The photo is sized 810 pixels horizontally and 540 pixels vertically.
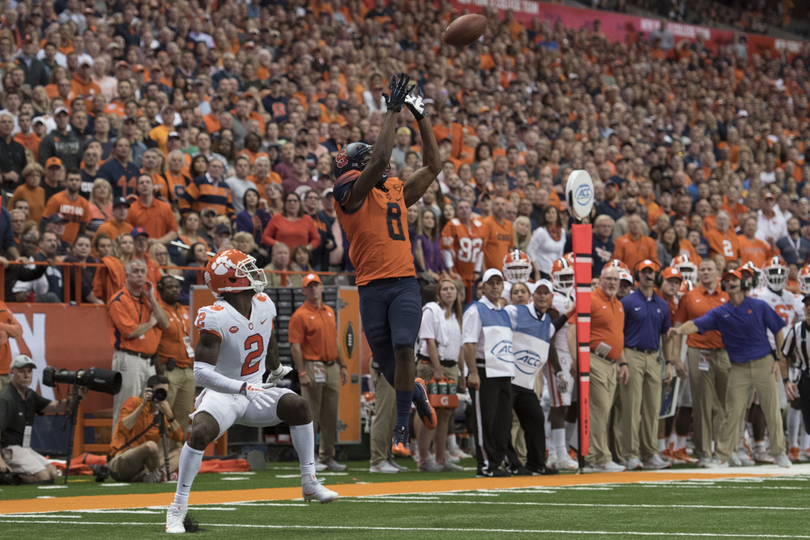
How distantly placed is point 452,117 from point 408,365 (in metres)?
12.8

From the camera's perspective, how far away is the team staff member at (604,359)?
471 inches

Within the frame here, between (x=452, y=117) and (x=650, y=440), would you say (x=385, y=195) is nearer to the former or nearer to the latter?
(x=650, y=440)

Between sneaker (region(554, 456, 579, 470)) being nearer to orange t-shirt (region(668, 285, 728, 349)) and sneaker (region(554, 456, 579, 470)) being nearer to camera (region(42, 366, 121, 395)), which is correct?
orange t-shirt (region(668, 285, 728, 349))

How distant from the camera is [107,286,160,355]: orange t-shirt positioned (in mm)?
11789

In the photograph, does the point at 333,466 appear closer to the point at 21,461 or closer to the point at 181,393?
the point at 181,393

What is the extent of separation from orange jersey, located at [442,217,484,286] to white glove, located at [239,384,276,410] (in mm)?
8335

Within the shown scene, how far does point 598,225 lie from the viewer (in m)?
15.2

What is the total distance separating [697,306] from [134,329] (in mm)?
6630

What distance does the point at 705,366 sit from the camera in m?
13.2

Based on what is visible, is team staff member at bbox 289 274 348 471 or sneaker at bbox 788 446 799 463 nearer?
team staff member at bbox 289 274 348 471

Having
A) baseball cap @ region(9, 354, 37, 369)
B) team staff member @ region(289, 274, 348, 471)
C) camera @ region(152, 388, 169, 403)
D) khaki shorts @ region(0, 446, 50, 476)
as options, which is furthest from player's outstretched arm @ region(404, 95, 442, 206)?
khaki shorts @ region(0, 446, 50, 476)

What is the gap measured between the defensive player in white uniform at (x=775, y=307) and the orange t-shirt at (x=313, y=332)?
530 centimetres

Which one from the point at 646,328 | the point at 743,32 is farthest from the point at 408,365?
the point at 743,32

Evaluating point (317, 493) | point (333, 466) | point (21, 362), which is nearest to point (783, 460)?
point (333, 466)
